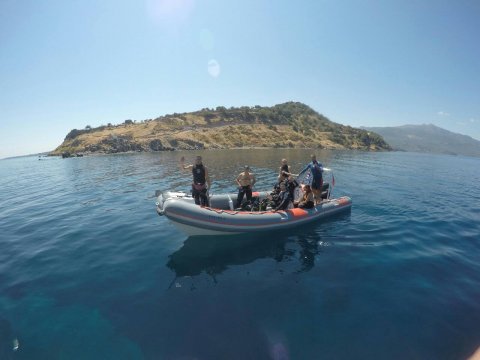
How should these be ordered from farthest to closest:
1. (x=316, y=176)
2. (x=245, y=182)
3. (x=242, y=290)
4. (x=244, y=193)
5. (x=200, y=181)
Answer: (x=316, y=176)
(x=244, y=193)
(x=245, y=182)
(x=200, y=181)
(x=242, y=290)

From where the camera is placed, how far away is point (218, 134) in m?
78.4

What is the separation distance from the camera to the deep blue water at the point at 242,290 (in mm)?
5801

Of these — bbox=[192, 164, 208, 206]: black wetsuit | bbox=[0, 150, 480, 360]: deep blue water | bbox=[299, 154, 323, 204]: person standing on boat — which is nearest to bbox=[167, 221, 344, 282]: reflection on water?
bbox=[0, 150, 480, 360]: deep blue water

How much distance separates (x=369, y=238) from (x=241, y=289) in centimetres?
630

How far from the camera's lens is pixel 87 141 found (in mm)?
75500

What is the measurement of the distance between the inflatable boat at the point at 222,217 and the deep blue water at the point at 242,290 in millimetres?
502

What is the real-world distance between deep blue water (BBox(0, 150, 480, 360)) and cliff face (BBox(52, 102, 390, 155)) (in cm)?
5672

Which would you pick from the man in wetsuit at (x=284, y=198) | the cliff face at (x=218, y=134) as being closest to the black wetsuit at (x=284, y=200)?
the man in wetsuit at (x=284, y=198)

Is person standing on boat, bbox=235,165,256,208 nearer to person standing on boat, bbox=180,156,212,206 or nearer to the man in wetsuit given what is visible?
the man in wetsuit

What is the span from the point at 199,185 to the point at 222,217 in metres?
1.85

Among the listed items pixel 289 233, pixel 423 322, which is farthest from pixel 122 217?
pixel 423 322

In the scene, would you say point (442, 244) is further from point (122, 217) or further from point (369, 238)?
point (122, 217)

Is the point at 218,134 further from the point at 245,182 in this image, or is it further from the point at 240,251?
the point at 240,251

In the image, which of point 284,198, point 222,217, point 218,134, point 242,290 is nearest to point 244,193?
point 284,198
